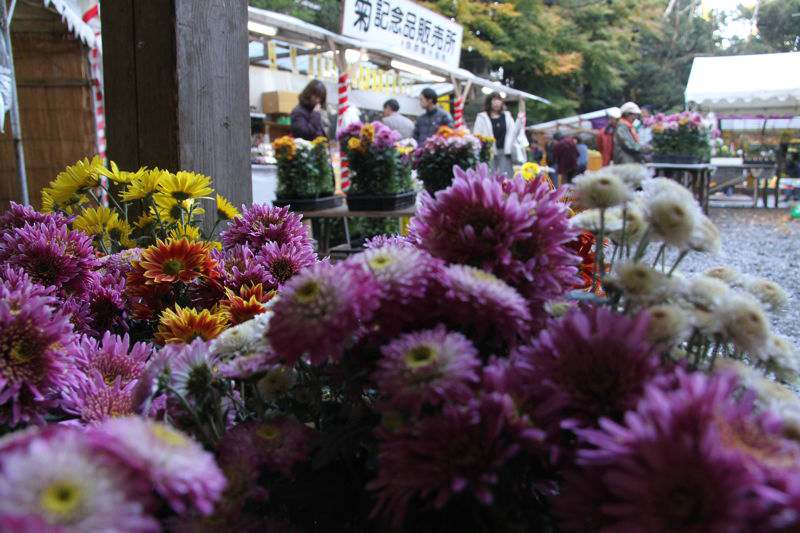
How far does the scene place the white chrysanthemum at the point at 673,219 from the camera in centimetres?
65

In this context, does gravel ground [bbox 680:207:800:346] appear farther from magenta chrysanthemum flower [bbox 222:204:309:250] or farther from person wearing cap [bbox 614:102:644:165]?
magenta chrysanthemum flower [bbox 222:204:309:250]

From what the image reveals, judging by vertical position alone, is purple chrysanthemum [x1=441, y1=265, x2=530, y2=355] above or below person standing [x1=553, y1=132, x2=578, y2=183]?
above

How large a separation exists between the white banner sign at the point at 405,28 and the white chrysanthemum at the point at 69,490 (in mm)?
9371

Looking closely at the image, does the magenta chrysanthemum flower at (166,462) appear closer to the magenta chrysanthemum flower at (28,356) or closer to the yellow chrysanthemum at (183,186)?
the magenta chrysanthemum flower at (28,356)

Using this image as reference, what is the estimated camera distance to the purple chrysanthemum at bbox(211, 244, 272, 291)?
49.6 inches

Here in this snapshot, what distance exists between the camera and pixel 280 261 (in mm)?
1328

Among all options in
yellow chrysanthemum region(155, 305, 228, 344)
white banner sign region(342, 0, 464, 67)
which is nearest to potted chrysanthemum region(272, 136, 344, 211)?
white banner sign region(342, 0, 464, 67)

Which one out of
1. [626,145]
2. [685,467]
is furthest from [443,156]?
[626,145]

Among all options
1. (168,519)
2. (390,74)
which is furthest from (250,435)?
(390,74)

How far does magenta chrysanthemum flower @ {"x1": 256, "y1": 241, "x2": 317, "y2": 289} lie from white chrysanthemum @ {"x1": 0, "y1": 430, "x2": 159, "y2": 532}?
0.88 meters

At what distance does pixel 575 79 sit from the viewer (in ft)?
90.3

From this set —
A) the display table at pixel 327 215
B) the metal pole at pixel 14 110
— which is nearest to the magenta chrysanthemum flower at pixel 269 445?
the metal pole at pixel 14 110

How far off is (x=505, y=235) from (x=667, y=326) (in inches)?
7.1

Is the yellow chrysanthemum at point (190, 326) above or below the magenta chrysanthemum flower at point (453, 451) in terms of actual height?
below
